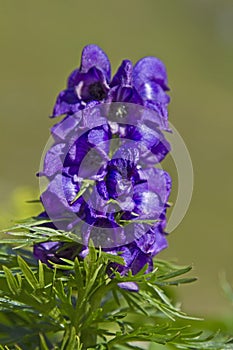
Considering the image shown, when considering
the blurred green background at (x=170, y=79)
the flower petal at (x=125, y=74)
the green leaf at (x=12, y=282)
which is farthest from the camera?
the blurred green background at (x=170, y=79)

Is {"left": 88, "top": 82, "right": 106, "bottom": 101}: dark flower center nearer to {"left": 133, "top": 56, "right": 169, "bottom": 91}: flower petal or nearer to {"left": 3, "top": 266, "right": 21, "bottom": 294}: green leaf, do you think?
{"left": 133, "top": 56, "right": 169, "bottom": 91}: flower petal

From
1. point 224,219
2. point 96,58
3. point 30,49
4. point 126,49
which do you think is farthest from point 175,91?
point 96,58

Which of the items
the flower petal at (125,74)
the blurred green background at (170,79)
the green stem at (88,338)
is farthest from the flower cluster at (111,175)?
the blurred green background at (170,79)

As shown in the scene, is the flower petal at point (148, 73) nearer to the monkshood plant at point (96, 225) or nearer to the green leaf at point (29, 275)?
the monkshood plant at point (96, 225)

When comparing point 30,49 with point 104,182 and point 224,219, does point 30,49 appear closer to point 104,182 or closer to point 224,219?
point 224,219

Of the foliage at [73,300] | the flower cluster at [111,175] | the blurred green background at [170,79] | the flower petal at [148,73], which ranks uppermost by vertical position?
the blurred green background at [170,79]

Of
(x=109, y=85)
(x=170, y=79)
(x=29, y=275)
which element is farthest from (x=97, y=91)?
(x=170, y=79)
